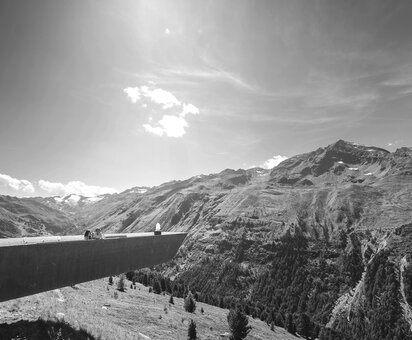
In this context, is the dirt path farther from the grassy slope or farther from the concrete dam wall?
the concrete dam wall

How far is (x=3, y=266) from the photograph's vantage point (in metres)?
25.8

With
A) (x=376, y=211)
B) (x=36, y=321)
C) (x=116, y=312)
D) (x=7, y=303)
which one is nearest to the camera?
(x=36, y=321)

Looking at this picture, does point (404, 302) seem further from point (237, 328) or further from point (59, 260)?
point (59, 260)

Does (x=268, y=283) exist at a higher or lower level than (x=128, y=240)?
lower

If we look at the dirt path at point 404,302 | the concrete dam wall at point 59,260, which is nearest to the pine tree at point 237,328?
the concrete dam wall at point 59,260

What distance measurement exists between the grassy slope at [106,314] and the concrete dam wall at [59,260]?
181 cm

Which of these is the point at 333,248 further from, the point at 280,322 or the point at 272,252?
the point at 280,322

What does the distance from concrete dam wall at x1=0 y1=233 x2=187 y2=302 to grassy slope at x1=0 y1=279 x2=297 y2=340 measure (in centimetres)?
181

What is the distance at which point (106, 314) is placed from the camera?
34125mm

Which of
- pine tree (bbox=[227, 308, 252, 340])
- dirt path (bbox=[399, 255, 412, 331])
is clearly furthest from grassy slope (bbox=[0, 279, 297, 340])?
dirt path (bbox=[399, 255, 412, 331])

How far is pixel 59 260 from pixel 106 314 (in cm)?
811

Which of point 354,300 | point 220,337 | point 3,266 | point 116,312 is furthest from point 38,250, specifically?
point 354,300

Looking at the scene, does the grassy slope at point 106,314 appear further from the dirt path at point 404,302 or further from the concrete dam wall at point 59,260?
the dirt path at point 404,302

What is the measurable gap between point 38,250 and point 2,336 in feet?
26.4
